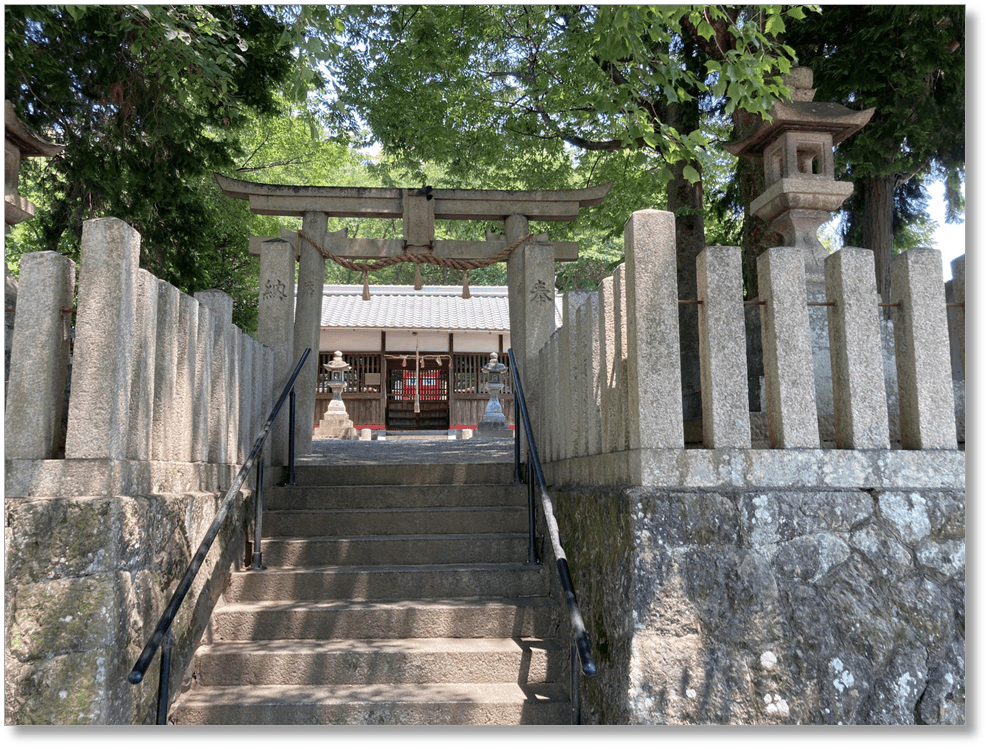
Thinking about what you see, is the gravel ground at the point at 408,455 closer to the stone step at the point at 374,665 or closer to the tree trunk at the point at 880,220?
the stone step at the point at 374,665

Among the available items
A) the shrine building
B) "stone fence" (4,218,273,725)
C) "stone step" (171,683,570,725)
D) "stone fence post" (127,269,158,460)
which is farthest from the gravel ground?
the shrine building

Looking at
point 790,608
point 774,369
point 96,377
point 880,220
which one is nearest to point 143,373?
point 96,377

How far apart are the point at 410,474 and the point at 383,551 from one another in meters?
1.01

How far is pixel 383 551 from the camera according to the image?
4645 millimetres

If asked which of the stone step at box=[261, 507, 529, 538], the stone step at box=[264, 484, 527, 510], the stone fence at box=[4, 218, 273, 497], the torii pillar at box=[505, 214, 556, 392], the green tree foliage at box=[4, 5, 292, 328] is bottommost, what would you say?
the stone step at box=[261, 507, 529, 538]

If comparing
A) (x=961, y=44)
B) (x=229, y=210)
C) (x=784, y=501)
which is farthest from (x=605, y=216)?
(x=784, y=501)

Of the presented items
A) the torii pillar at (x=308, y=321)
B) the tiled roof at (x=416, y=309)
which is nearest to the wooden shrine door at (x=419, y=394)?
the tiled roof at (x=416, y=309)

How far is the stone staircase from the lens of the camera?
3.41m

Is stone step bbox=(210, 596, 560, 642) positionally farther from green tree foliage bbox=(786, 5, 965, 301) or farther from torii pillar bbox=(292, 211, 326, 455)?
green tree foliage bbox=(786, 5, 965, 301)

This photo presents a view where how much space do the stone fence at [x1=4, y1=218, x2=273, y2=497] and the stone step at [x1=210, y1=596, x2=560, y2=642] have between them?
939 mm

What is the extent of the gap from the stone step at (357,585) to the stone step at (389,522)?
2.05 feet

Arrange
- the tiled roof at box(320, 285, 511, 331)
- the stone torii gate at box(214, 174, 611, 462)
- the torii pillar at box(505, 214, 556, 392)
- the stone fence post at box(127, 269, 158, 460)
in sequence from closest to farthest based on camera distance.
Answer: the stone fence post at box(127, 269, 158, 460)
the torii pillar at box(505, 214, 556, 392)
the stone torii gate at box(214, 174, 611, 462)
the tiled roof at box(320, 285, 511, 331)

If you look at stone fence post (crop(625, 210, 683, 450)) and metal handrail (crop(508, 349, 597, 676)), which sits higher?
stone fence post (crop(625, 210, 683, 450))

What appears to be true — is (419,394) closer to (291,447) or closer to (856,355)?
(291,447)
